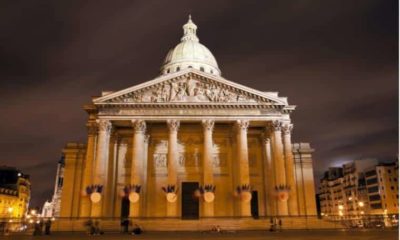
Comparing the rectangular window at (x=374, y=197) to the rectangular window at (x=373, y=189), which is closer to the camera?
the rectangular window at (x=374, y=197)

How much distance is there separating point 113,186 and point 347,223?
2197cm

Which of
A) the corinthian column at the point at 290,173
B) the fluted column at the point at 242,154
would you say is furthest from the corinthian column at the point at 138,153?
the corinthian column at the point at 290,173

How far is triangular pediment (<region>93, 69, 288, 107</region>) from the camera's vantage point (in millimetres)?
34906

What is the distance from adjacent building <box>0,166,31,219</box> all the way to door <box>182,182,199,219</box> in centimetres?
6593

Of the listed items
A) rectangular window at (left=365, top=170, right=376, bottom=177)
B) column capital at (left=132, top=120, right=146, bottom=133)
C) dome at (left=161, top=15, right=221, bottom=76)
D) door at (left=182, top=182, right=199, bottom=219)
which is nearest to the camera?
column capital at (left=132, top=120, right=146, bottom=133)

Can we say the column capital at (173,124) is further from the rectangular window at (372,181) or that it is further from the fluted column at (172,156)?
the rectangular window at (372,181)

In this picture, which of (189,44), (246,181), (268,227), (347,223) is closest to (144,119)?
(246,181)

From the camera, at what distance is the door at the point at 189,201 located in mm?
37094

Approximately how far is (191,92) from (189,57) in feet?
91.6

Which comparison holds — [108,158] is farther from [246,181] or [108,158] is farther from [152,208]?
[246,181]

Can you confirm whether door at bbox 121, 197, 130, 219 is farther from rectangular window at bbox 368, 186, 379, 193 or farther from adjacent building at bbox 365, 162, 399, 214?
rectangular window at bbox 368, 186, 379, 193

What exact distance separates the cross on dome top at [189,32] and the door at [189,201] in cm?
3557

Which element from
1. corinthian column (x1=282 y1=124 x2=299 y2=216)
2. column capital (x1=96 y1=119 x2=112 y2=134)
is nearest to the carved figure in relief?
column capital (x1=96 y1=119 x2=112 y2=134)

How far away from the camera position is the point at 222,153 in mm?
39062
